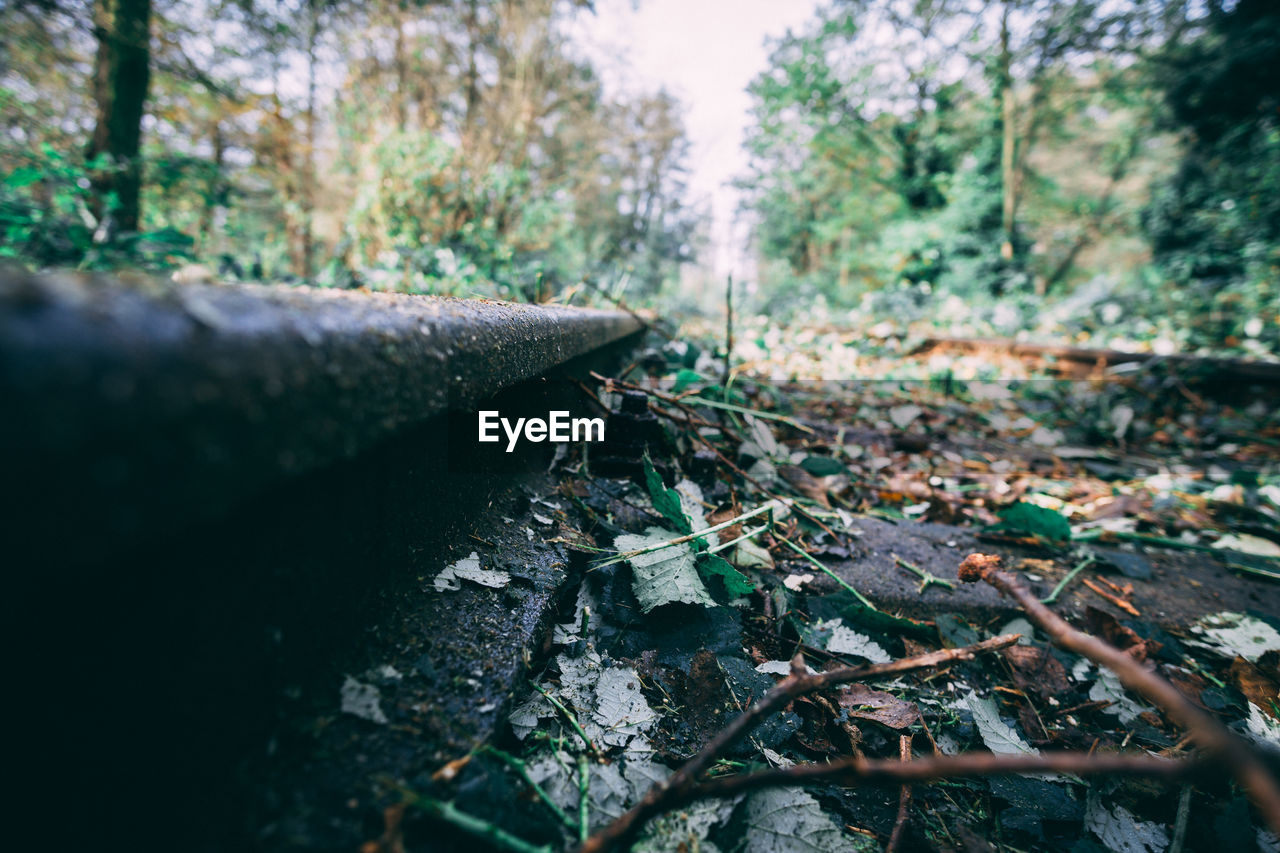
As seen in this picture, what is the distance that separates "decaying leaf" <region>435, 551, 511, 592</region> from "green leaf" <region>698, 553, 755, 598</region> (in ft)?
1.37

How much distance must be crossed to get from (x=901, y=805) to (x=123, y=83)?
8.11 m

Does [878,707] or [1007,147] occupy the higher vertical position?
[1007,147]

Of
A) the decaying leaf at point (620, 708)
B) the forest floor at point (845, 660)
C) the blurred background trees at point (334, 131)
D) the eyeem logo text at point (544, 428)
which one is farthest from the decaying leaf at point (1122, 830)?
the blurred background trees at point (334, 131)

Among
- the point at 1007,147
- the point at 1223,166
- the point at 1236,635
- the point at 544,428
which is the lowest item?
the point at 1236,635

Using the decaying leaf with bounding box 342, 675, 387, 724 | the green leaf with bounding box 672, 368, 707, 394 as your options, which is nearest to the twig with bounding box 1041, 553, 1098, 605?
the green leaf with bounding box 672, 368, 707, 394

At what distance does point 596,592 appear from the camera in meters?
0.98

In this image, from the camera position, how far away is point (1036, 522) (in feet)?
5.21

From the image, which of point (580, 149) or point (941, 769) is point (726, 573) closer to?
point (941, 769)

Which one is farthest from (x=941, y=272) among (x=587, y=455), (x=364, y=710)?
(x=364, y=710)

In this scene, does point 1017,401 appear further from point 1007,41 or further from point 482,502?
point 1007,41

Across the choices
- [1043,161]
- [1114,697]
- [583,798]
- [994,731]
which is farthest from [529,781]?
[1043,161]

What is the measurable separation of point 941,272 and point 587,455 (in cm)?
1314

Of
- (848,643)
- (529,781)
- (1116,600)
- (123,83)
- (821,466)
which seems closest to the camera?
(529,781)

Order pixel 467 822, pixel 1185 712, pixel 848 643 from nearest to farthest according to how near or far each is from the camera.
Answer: pixel 1185 712, pixel 467 822, pixel 848 643
